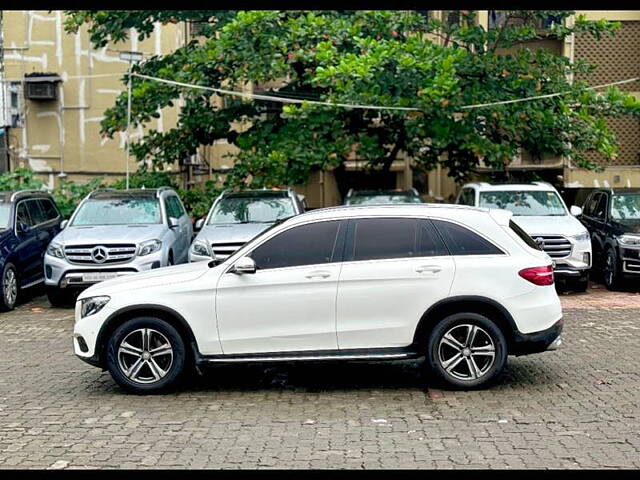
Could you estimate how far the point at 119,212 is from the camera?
15219 mm

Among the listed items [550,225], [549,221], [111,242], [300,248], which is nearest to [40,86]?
[111,242]

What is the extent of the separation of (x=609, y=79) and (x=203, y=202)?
13.4 metres

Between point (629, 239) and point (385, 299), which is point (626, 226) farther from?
point (385, 299)

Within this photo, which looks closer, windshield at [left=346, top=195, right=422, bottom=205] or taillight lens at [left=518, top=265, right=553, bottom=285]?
taillight lens at [left=518, top=265, right=553, bottom=285]

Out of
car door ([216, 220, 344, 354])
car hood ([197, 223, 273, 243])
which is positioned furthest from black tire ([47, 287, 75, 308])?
car door ([216, 220, 344, 354])

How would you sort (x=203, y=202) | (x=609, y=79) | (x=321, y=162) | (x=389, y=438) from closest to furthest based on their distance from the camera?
(x=389, y=438) → (x=321, y=162) → (x=203, y=202) → (x=609, y=79)

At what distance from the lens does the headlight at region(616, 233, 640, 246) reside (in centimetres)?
1522

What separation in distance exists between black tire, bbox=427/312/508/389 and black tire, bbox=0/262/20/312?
8.28 meters

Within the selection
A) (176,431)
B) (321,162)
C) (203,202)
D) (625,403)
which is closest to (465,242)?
(625,403)

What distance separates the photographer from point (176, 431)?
7.26 metres

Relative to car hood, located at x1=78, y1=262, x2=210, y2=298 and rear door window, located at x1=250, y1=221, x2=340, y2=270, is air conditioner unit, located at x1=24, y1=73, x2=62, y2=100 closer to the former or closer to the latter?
car hood, located at x1=78, y1=262, x2=210, y2=298

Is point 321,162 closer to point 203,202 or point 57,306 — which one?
point 203,202

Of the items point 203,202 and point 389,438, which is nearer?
point 389,438

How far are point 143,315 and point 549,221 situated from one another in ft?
29.9
